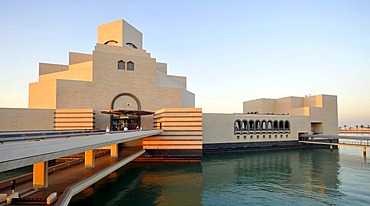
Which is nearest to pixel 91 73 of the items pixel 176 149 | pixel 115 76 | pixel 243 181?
pixel 115 76

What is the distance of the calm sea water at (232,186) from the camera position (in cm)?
1494

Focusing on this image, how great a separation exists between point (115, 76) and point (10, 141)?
32343 mm

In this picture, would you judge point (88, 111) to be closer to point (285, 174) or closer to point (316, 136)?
point (285, 174)

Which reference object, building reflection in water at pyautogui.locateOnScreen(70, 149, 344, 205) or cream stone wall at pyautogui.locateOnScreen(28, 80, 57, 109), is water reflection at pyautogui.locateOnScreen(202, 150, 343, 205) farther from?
cream stone wall at pyautogui.locateOnScreen(28, 80, 57, 109)

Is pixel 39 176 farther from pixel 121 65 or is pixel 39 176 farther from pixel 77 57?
pixel 77 57

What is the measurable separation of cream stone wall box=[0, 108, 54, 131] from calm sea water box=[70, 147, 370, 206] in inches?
601

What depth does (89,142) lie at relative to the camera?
11.4 metres

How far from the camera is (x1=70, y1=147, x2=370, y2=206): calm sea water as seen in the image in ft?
49.0

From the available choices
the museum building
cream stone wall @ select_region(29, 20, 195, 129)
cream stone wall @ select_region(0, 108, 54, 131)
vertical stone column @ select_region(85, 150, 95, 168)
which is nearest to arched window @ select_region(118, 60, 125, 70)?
the museum building

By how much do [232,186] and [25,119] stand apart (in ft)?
93.5

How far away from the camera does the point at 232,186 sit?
60.7 feet

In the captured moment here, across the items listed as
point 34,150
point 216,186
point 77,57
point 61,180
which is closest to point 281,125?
point 216,186

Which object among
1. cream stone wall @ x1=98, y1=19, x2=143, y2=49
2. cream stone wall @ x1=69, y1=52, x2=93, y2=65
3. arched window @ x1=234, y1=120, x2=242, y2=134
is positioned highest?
cream stone wall @ x1=98, y1=19, x2=143, y2=49

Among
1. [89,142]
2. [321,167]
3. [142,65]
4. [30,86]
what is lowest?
[321,167]
